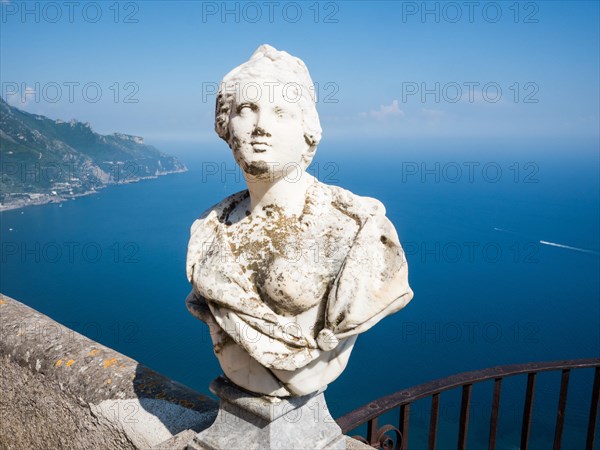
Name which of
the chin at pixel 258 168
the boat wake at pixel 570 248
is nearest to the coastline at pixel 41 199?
the chin at pixel 258 168

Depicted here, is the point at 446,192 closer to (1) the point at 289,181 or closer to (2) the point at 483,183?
(2) the point at 483,183

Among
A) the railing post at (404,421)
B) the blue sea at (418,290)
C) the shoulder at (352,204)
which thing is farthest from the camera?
the blue sea at (418,290)

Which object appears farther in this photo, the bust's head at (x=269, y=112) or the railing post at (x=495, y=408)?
the railing post at (x=495, y=408)

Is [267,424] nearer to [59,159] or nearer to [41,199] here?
[41,199]

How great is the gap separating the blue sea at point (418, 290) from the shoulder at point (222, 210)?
11.1 meters

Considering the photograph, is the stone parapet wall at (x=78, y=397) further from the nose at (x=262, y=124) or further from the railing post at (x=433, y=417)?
the nose at (x=262, y=124)

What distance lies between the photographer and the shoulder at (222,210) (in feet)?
8.34

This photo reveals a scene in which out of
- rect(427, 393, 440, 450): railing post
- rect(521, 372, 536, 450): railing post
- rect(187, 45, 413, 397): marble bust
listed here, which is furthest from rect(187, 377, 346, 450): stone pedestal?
rect(521, 372, 536, 450): railing post

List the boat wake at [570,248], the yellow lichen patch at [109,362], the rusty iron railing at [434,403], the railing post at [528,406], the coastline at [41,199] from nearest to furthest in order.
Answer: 1. the rusty iron railing at [434,403]
2. the railing post at [528,406]
3. the yellow lichen patch at [109,362]
4. the coastline at [41,199]
5. the boat wake at [570,248]

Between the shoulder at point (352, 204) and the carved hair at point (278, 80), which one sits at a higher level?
the carved hair at point (278, 80)

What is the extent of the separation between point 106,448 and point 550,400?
95.2ft

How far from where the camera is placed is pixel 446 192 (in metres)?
76.9

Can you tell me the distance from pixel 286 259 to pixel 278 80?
0.81 meters

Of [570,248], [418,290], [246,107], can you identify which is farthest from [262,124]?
[570,248]
